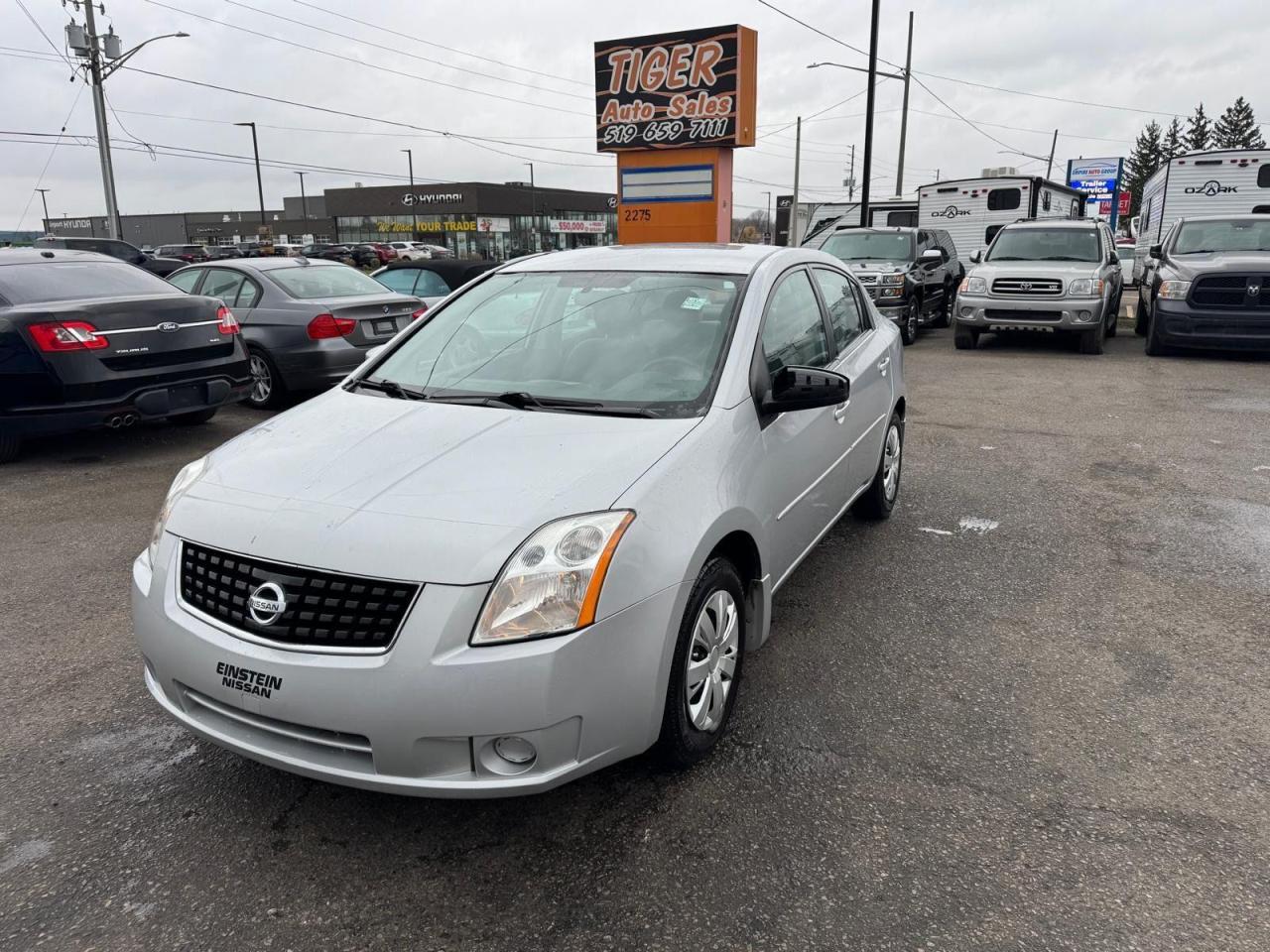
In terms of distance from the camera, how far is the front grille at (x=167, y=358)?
6.73m

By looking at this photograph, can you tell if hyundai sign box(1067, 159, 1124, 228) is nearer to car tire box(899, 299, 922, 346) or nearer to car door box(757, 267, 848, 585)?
car tire box(899, 299, 922, 346)

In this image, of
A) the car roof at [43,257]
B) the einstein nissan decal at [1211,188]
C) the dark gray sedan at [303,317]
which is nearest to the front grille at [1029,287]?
the einstein nissan decal at [1211,188]

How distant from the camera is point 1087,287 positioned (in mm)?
12484

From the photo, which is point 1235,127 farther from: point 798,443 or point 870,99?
point 798,443

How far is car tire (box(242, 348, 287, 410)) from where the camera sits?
342 inches

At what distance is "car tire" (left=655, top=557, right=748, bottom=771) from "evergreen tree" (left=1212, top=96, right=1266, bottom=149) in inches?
3856

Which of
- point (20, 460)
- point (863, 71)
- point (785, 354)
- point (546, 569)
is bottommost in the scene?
point (20, 460)

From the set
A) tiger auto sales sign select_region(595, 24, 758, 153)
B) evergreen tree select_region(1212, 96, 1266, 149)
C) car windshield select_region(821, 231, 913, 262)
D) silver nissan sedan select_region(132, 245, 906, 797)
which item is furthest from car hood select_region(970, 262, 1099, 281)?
evergreen tree select_region(1212, 96, 1266, 149)

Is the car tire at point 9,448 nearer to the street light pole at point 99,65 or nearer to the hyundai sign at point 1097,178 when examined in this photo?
the street light pole at point 99,65

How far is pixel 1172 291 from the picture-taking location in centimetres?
1194

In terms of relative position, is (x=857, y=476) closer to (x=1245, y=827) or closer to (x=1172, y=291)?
(x=1245, y=827)

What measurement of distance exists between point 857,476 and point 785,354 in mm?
1155

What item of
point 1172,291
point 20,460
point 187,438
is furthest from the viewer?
point 1172,291

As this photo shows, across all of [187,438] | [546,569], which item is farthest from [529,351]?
[187,438]
